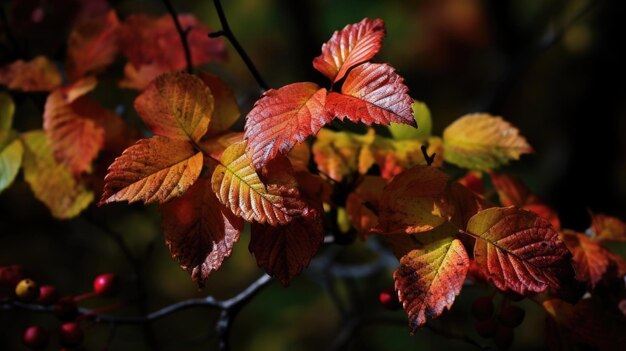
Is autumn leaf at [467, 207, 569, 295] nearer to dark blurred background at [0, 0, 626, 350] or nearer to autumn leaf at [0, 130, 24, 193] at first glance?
dark blurred background at [0, 0, 626, 350]

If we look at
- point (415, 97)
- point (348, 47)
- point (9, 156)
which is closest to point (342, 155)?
point (348, 47)

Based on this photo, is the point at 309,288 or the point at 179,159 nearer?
the point at 179,159

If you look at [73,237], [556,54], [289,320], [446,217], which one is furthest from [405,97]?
[556,54]

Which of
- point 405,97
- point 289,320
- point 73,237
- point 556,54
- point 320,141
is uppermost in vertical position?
point 405,97

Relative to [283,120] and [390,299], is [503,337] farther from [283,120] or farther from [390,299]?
[283,120]

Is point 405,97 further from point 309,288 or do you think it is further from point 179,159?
point 309,288

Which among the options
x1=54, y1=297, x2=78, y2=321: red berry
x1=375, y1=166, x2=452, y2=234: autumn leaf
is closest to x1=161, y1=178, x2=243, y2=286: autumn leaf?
x1=375, y1=166, x2=452, y2=234: autumn leaf

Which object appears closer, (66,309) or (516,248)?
(516,248)
